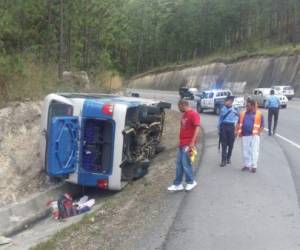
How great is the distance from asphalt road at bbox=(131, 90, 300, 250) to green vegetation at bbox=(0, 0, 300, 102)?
27.7ft

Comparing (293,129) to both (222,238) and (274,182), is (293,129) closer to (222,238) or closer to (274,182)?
(274,182)

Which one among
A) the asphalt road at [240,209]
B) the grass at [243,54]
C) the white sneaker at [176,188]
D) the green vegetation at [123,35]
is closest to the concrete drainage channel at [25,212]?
the white sneaker at [176,188]

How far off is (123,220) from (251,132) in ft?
14.2

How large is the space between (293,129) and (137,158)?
11.3 metres

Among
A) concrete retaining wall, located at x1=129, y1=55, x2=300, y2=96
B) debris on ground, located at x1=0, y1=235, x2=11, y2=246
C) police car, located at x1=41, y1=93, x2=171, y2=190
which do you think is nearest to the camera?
debris on ground, located at x1=0, y1=235, x2=11, y2=246

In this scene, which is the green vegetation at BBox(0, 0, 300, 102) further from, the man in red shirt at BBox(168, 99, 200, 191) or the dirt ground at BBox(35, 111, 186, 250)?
the man in red shirt at BBox(168, 99, 200, 191)

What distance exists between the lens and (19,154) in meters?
15.9

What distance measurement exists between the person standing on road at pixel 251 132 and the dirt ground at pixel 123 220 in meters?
1.91

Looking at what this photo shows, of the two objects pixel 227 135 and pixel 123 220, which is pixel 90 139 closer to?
pixel 227 135

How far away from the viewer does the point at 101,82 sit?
34500mm

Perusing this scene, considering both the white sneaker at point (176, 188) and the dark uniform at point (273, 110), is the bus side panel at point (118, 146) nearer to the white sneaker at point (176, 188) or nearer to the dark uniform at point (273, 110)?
the white sneaker at point (176, 188)

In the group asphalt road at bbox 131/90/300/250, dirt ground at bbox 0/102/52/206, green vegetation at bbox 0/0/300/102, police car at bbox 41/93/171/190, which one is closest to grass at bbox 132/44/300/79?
green vegetation at bbox 0/0/300/102

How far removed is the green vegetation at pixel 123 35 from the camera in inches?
931

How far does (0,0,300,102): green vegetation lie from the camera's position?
23656 mm
